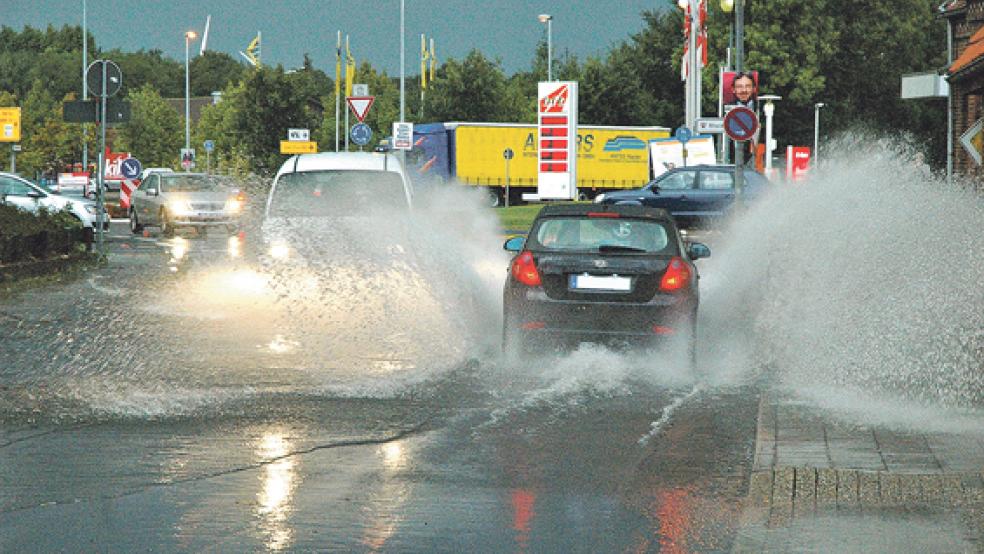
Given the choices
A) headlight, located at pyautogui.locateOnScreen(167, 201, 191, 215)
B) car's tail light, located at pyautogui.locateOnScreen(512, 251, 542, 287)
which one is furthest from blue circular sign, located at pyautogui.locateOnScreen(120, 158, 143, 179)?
car's tail light, located at pyautogui.locateOnScreen(512, 251, 542, 287)

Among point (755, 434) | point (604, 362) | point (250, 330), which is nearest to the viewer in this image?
point (755, 434)

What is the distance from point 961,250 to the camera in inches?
493

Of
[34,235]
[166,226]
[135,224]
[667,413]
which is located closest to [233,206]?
[166,226]

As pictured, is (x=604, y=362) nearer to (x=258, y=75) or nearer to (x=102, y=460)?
(x=102, y=460)

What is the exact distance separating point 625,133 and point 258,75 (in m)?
20.7

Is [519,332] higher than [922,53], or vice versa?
[922,53]

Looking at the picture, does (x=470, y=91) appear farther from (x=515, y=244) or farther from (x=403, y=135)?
(x=515, y=244)

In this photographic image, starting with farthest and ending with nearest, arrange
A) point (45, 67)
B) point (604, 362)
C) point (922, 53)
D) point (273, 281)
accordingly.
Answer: point (45, 67) < point (922, 53) < point (273, 281) < point (604, 362)

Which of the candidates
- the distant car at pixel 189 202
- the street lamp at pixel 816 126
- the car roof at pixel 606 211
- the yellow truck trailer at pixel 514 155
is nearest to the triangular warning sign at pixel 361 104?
the distant car at pixel 189 202

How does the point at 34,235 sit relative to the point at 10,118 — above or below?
below

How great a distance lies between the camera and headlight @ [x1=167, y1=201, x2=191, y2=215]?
117 feet

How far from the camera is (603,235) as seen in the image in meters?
12.2

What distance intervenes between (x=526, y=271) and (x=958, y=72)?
15.8 m

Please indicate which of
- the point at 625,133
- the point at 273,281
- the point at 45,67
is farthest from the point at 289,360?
the point at 45,67
